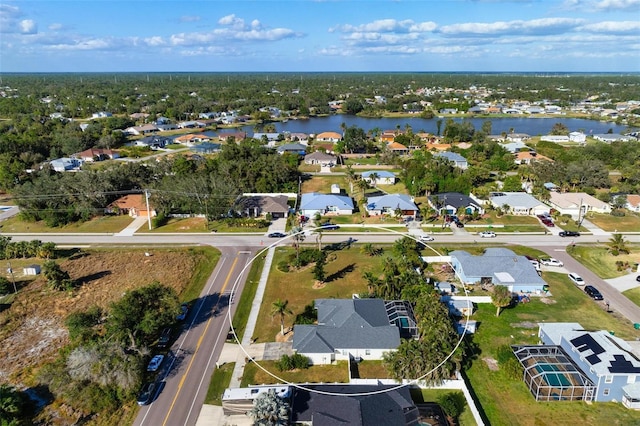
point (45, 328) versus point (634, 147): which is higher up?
point (634, 147)

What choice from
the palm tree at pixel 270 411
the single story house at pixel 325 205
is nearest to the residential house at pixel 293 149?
the single story house at pixel 325 205

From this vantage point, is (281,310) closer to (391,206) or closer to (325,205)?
(325,205)

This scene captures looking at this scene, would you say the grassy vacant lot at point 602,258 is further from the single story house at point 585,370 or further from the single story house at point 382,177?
the single story house at point 382,177

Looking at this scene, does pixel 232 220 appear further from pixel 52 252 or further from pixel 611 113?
pixel 611 113

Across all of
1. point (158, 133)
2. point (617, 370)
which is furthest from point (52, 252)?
point (158, 133)

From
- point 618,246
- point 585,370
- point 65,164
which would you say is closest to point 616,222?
point 618,246

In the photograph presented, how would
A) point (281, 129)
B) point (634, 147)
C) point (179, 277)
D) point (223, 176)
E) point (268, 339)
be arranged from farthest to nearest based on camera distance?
point (281, 129) < point (634, 147) < point (223, 176) < point (179, 277) < point (268, 339)
